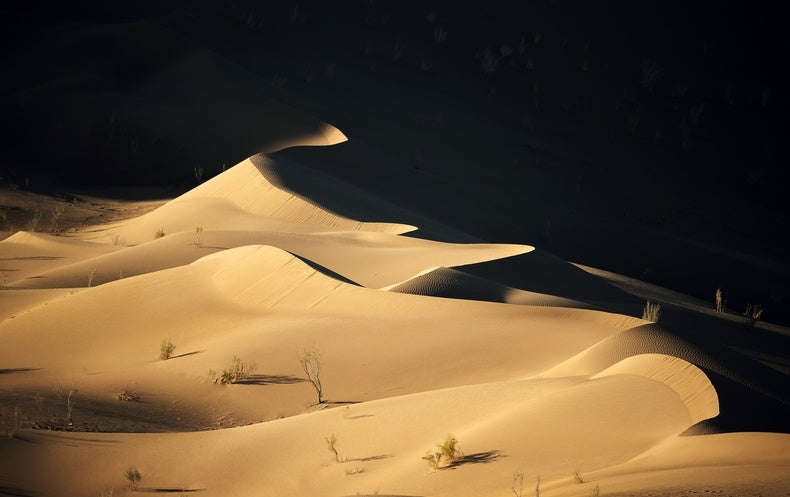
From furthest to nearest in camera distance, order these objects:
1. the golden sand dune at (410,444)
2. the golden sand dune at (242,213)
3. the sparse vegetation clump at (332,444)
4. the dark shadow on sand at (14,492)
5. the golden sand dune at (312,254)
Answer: the golden sand dune at (242,213)
the golden sand dune at (312,254)
the sparse vegetation clump at (332,444)
the dark shadow on sand at (14,492)
the golden sand dune at (410,444)

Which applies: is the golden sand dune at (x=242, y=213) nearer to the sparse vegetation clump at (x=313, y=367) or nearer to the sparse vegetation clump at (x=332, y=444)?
the sparse vegetation clump at (x=313, y=367)

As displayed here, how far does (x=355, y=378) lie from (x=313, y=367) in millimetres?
500

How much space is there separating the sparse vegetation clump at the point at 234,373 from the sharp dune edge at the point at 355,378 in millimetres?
104

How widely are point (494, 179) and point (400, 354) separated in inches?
605

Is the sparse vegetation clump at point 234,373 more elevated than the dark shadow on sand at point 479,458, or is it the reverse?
the dark shadow on sand at point 479,458

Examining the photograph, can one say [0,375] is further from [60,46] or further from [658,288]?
[60,46]

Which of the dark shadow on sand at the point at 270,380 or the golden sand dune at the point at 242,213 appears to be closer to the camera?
the dark shadow on sand at the point at 270,380

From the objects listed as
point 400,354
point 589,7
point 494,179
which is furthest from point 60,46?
point 400,354

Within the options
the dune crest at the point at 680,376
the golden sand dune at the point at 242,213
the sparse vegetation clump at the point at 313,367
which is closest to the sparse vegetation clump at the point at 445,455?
the dune crest at the point at 680,376

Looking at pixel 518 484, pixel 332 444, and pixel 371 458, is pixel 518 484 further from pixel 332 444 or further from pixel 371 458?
pixel 332 444

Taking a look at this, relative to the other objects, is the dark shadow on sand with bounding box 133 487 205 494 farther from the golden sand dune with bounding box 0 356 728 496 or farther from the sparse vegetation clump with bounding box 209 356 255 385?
the sparse vegetation clump with bounding box 209 356 255 385

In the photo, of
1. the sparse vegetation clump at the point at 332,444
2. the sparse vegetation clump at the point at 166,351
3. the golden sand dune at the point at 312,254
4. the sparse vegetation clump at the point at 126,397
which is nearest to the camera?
the sparse vegetation clump at the point at 332,444

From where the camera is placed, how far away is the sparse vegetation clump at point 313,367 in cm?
928

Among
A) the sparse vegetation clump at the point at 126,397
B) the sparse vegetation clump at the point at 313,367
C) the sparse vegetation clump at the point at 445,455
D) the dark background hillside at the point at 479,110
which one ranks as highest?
the dark background hillside at the point at 479,110
